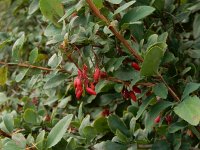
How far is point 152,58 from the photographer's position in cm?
113

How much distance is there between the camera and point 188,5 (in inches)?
61.1

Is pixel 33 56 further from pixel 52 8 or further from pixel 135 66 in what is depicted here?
→ pixel 135 66

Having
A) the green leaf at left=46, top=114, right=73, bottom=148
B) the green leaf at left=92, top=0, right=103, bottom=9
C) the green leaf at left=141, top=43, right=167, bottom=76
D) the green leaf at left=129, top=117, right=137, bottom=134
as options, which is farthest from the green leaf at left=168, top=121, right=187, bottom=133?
the green leaf at left=92, top=0, right=103, bottom=9

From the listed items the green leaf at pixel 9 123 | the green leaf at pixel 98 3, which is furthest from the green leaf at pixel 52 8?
the green leaf at pixel 9 123

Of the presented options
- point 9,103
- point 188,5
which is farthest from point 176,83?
point 9,103

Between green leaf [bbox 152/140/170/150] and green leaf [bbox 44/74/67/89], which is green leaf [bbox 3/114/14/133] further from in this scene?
green leaf [bbox 152/140/170/150]

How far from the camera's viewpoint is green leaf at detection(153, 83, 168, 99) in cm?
123

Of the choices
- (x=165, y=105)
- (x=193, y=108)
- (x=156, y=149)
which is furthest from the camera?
(x=156, y=149)

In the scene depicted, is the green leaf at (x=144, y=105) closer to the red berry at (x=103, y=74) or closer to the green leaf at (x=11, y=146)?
the red berry at (x=103, y=74)

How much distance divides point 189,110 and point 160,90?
0.12 metres

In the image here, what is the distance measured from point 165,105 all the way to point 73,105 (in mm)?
671

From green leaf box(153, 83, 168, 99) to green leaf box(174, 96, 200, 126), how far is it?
2.1 inches

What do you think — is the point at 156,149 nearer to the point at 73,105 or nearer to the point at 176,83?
the point at 176,83

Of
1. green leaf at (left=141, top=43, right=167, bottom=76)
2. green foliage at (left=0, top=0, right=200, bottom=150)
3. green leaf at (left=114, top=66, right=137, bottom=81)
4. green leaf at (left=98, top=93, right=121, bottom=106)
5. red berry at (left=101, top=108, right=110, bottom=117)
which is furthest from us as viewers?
red berry at (left=101, top=108, right=110, bottom=117)
